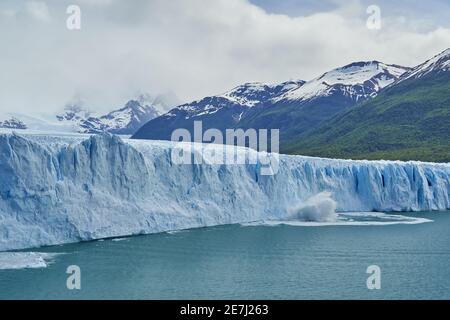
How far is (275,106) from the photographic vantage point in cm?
12300

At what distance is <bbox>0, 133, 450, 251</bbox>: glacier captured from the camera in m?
18.3

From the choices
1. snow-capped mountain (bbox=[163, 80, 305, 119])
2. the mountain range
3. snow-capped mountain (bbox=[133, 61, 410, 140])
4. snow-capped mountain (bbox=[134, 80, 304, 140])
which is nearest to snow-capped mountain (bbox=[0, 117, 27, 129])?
snow-capped mountain (bbox=[134, 80, 304, 140])

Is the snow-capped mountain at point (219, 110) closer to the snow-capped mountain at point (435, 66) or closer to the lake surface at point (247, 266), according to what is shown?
the snow-capped mountain at point (435, 66)

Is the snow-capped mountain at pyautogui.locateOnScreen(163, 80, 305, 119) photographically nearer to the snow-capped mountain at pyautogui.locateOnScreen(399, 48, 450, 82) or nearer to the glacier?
the snow-capped mountain at pyautogui.locateOnScreen(399, 48, 450, 82)

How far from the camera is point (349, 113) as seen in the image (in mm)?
85750

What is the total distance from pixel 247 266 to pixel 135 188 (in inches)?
272

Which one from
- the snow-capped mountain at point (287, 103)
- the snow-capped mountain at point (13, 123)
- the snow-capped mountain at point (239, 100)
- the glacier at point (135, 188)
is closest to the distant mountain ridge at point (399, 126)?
the snow-capped mountain at point (287, 103)

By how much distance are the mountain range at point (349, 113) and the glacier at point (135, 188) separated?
2877 cm

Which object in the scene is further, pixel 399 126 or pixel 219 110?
pixel 219 110

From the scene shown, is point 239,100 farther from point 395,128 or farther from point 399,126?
point 395,128

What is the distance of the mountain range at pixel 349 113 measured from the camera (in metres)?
66.4

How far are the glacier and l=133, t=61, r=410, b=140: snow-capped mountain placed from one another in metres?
70.5

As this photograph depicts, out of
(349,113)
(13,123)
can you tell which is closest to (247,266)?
(349,113)
